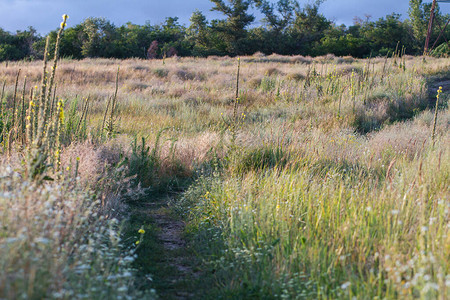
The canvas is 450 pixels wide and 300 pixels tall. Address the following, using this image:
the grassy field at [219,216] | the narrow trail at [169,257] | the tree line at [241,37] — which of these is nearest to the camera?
the grassy field at [219,216]

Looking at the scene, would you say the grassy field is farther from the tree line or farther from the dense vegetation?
the tree line

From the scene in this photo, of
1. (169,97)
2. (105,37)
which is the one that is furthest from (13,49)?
(169,97)

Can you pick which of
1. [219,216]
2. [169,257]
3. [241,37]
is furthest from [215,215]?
[241,37]

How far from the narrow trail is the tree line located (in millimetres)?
34604

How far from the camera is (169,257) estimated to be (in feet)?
13.1

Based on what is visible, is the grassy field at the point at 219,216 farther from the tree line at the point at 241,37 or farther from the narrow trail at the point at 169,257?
the tree line at the point at 241,37

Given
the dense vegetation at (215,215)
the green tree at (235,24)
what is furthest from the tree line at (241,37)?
the dense vegetation at (215,215)

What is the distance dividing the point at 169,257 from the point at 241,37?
1680 inches

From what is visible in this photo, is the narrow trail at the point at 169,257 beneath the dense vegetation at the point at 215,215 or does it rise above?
beneath

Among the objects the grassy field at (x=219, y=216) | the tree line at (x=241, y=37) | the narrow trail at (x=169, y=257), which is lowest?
the narrow trail at (x=169, y=257)

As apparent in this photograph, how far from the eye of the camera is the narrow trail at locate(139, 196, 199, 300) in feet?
10.9

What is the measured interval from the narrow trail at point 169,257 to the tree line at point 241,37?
34.6m

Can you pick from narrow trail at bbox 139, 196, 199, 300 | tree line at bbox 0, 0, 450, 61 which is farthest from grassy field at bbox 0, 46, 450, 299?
tree line at bbox 0, 0, 450, 61

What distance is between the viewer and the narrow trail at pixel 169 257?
3314mm
